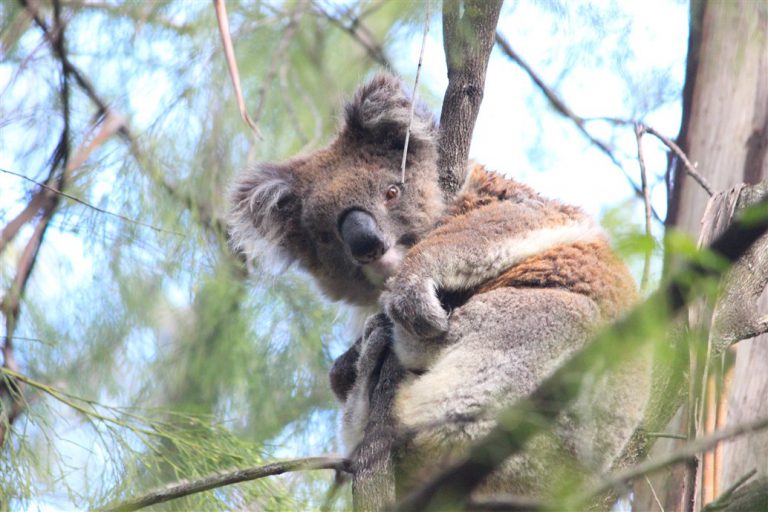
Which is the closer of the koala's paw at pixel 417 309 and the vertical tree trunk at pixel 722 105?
the koala's paw at pixel 417 309

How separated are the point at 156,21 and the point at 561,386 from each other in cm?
453

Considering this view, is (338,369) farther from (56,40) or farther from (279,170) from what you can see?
(56,40)

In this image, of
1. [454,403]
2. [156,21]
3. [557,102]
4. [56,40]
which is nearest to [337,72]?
[156,21]

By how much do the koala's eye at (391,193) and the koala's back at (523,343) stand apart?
1.30ft

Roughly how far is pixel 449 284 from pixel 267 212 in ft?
3.23

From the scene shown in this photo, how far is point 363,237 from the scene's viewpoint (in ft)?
9.39

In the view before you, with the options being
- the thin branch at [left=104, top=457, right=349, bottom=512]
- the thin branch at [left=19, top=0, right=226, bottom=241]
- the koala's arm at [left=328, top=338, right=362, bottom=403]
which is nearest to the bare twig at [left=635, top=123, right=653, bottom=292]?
the thin branch at [left=104, top=457, right=349, bottom=512]

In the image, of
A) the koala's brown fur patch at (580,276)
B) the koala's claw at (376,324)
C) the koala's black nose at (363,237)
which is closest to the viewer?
the koala's brown fur patch at (580,276)

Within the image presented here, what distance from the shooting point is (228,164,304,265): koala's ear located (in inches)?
126

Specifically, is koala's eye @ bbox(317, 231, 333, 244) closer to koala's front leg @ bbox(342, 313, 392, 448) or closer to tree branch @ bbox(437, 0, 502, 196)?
koala's front leg @ bbox(342, 313, 392, 448)

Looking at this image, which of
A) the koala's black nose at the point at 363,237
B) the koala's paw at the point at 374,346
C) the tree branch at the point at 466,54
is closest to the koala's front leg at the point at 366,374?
the koala's paw at the point at 374,346

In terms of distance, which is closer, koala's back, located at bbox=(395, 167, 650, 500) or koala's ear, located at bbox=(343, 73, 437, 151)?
koala's back, located at bbox=(395, 167, 650, 500)

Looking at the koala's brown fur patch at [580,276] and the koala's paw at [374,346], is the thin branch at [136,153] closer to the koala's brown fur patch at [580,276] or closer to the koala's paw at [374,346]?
the koala's paw at [374,346]

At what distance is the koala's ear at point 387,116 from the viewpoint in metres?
3.05
